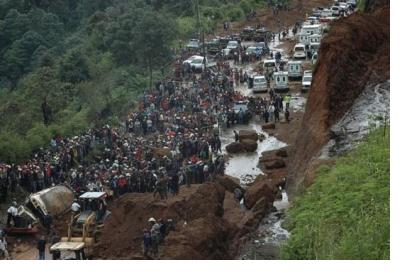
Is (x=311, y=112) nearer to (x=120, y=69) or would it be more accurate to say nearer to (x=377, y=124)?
(x=377, y=124)

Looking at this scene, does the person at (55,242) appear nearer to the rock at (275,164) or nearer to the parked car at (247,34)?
the rock at (275,164)

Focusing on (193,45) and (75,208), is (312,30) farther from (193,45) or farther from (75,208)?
(75,208)

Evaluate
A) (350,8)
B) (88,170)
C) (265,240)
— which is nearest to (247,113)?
(88,170)

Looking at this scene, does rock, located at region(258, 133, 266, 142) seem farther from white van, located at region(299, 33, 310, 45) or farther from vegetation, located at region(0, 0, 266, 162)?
white van, located at region(299, 33, 310, 45)

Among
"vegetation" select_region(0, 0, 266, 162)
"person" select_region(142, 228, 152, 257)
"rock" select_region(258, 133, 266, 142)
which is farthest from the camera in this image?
"vegetation" select_region(0, 0, 266, 162)

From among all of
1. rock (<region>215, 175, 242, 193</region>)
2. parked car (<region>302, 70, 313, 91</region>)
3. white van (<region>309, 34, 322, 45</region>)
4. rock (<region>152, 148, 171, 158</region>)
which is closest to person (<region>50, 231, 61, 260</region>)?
rock (<region>215, 175, 242, 193</region>)

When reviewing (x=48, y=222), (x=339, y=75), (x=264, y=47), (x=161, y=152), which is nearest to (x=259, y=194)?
(x=339, y=75)

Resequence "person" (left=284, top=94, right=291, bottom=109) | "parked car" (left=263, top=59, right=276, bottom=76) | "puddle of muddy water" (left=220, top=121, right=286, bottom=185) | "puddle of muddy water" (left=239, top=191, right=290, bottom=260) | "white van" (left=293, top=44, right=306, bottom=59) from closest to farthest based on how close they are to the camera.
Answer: "puddle of muddy water" (left=239, top=191, right=290, bottom=260)
"puddle of muddy water" (left=220, top=121, right=286, bottom=185)
"person" (left=284, top=94, right=291, bottom=109)
"parked car" (left=263, top=59, right=276, bottom=76)
"white van" (left=293, top=44, right=306, bottom=59)
